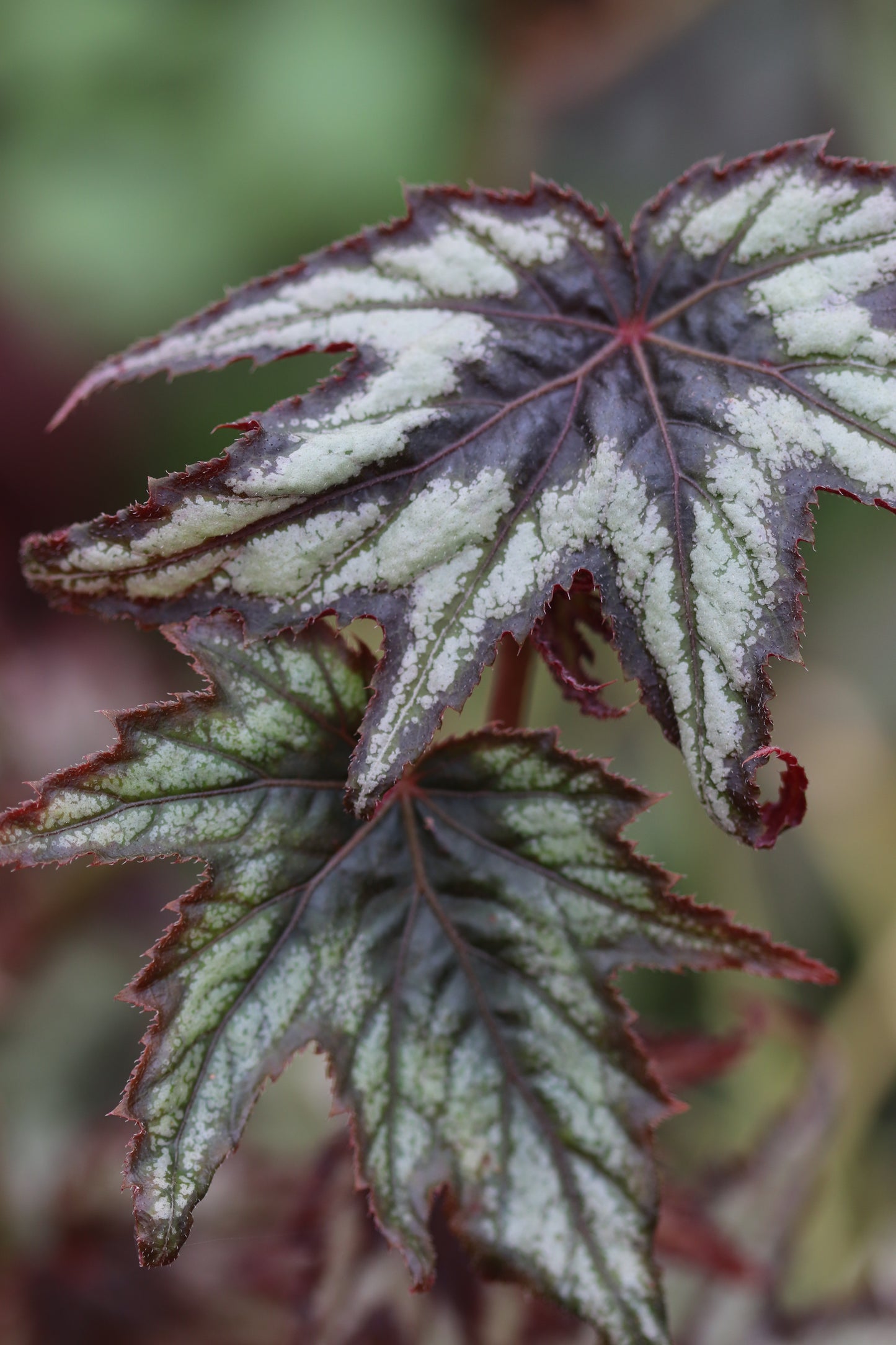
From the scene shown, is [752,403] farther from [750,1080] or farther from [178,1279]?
[750,1080]

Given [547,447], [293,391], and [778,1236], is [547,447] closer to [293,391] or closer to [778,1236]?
[778,1236]

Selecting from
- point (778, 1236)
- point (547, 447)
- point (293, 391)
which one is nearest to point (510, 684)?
point (547, 447)

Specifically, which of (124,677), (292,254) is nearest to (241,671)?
(124,677)

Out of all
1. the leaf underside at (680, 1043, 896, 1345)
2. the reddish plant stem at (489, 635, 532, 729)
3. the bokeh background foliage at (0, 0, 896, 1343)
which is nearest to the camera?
the reddish plant stem at (489, 635, 532, 729)

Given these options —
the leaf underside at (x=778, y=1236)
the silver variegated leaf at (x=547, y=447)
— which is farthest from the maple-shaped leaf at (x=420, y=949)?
the leaf underside at (x=778, y=1236)

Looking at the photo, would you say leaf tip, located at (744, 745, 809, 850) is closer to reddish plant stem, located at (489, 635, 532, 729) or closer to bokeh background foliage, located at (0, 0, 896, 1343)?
reddish plant stem, located at (489, 635, 532, 729)

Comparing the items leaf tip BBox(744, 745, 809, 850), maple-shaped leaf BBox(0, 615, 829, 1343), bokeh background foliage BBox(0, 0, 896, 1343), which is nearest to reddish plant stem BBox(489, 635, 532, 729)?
maple-shaped leaf BBox(0, 615, 829, 1343)
